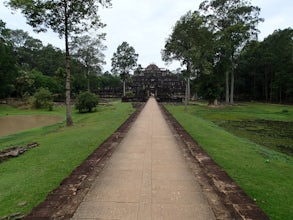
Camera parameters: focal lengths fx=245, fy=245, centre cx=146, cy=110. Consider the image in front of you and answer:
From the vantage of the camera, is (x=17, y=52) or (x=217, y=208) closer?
(x=217, y=208)

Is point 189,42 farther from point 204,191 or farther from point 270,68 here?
point 270,68

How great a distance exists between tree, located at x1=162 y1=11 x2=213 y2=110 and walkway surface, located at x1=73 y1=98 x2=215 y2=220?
60.5 feet

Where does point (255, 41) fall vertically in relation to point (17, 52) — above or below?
below

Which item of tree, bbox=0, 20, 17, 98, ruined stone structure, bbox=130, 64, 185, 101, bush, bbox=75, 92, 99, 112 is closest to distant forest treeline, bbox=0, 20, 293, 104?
tree, bbox=0, 20, 17, 98

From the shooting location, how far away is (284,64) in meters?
40.7

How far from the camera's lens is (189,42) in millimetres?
24312

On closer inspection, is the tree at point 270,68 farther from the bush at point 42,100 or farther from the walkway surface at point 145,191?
the walkway surface at point 145,191

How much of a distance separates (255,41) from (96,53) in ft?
91.0

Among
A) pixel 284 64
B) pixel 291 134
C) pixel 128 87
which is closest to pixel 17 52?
pixel 128 87

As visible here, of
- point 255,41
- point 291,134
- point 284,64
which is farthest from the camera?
point 284,64

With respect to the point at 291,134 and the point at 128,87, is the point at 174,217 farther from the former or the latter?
the point at 128,87

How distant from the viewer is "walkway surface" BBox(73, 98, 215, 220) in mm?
3818

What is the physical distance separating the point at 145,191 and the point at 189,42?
21763 mm

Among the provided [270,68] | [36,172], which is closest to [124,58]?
[270,68]
